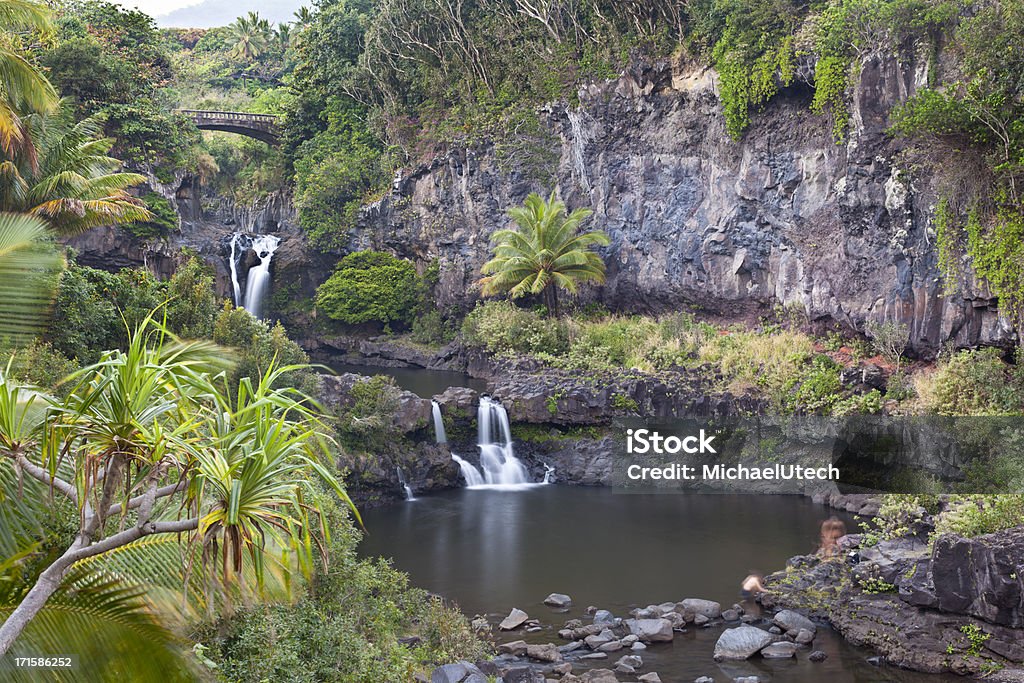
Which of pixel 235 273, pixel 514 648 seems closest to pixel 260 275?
pixel 235 273

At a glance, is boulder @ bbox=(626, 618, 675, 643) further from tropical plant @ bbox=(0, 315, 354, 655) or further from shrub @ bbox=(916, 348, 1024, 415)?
shrub @ bbox=(916, 348, 1024, 415)

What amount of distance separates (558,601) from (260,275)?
23.1 meters

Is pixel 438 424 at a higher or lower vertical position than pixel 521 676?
higher

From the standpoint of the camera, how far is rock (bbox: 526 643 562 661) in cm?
1045

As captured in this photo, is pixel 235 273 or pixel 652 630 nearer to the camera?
pixel 652 630

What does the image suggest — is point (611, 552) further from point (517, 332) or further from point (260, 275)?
point (260, 275)

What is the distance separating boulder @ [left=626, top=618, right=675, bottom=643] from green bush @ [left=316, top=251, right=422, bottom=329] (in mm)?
21281

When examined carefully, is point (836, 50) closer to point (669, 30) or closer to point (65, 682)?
point (669, 30)

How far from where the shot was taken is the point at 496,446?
63.1 ft

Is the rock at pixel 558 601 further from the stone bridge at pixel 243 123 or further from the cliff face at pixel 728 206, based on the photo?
the stone bridge at pixel 243 123

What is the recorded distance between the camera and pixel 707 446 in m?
19.2

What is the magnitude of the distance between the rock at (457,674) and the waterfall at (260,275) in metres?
24.3

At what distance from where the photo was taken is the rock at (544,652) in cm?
→ 1045

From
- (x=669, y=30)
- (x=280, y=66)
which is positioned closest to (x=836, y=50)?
(x=669, y=30)
